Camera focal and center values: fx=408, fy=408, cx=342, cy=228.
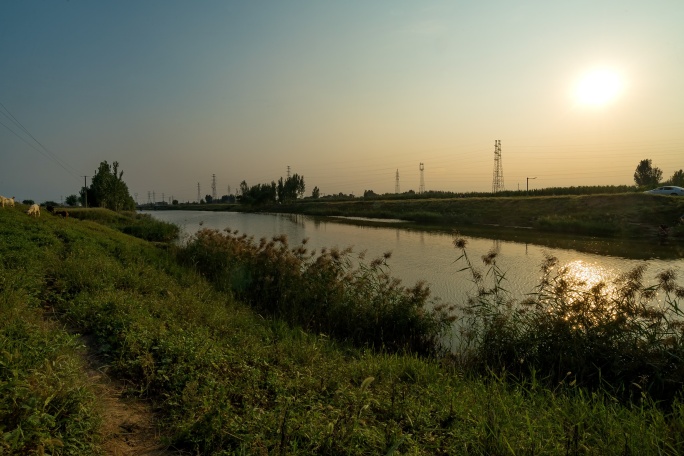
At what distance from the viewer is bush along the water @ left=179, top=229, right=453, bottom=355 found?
774cm

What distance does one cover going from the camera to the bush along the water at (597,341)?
510 cm

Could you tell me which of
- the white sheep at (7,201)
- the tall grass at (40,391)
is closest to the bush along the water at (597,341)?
the tall grass at (40,391)

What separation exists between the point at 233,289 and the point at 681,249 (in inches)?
906

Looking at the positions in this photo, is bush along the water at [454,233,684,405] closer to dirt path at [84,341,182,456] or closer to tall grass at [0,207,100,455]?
dirt path at [84,341,182,456]

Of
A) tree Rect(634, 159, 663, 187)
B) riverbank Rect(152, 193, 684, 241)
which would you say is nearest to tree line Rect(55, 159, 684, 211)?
tree Rect(634, 159, 663, 187)

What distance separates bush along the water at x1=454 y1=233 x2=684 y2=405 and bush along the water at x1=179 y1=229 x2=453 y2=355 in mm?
1228

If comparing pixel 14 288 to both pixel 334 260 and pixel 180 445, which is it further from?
pixel 334 260

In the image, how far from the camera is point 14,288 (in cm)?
617

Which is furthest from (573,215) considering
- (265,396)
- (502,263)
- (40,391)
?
(40,391)

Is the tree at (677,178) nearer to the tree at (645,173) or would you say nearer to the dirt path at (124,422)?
the tree at (645,173)

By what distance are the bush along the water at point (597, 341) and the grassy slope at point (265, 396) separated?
58cm

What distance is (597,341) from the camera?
5.58 metres

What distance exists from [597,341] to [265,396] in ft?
14.8

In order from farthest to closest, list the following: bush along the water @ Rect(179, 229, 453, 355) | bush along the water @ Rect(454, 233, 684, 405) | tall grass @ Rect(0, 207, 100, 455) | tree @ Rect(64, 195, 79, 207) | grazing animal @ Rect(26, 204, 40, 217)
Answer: tree @ Rect(64, 195, 79, 207), grazing animal @ Rect(26, 204, 40, 217), bush along the water @ Rect(179, 229, 453, 355), bush along the water @ Rect(454, 233, 684, 405), tall grass @ Rect(0, 207, 100, 455)
